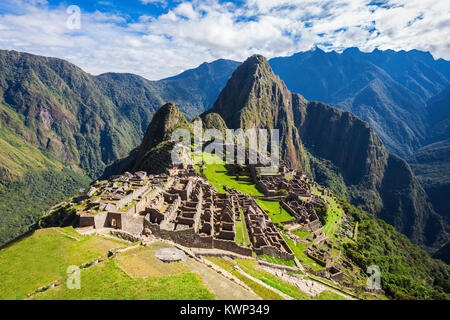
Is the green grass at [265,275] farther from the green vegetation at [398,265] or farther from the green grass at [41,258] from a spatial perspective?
the green vegetation at [398,265]

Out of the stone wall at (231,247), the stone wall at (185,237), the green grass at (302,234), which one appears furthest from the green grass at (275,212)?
the stone wall at (185,237)

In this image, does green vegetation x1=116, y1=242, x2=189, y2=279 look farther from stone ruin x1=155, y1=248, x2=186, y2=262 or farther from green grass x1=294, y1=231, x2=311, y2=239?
green grass x1=294, y1=231, x2=311, y2=239

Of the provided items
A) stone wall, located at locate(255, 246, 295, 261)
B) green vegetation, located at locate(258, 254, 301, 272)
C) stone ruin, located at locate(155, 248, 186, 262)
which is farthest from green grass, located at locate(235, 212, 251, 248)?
stone ruin, located at locate(155, 248, 186, 262)

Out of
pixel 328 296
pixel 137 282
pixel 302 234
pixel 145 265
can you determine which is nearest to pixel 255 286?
pixel 145 265

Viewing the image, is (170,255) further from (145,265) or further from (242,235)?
(242,235)

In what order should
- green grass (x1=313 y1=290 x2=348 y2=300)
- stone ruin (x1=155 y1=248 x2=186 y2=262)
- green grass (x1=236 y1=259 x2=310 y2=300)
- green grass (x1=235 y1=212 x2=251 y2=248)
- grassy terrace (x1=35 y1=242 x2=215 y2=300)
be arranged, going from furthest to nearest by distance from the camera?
green grass (x1=235 y1=212 x2=251 y2=248)
green grass (x1=313 y1=290 x2=348 y2=300)
green grass (x1=236 y1=259 x2=310 y2=300)
stone ruin (x1=155 y1=248 x2=186 y2=262)
grassy terrace (x1=35 y1=242 x2=215 y2=300)
